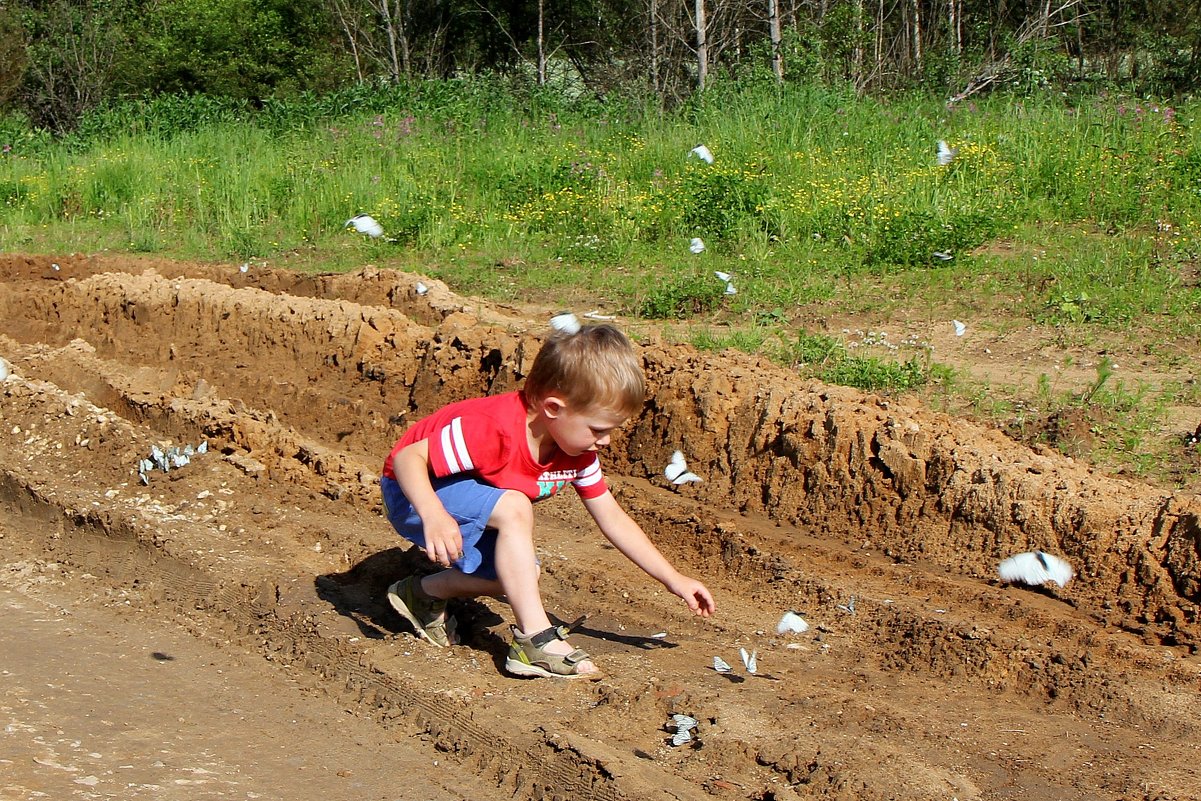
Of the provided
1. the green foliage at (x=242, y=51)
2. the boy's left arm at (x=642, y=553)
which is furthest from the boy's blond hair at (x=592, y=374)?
the green foliage at (x=242, y=51)

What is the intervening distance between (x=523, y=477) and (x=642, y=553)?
17.3 inches

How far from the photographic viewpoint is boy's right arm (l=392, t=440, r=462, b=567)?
3273mm

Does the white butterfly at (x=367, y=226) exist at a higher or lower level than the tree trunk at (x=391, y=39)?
lower

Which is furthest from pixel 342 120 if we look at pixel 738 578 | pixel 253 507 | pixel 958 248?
pixel 738 578

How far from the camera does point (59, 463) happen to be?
5.66 m

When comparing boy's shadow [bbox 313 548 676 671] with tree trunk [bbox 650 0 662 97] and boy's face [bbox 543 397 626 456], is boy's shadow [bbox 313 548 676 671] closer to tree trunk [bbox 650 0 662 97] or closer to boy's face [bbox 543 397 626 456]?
boy's face [bbox 543 397 626 456]

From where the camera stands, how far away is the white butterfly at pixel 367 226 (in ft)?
32.2

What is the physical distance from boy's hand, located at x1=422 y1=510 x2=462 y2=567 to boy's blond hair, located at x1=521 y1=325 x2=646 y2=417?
0.46 m

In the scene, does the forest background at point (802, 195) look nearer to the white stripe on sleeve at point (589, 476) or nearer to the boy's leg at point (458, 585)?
the white stripe on sleeve at point (589, 476)

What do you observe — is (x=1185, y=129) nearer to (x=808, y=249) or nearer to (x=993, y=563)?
(x=808, y=249)

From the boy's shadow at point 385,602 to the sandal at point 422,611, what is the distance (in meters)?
0.10

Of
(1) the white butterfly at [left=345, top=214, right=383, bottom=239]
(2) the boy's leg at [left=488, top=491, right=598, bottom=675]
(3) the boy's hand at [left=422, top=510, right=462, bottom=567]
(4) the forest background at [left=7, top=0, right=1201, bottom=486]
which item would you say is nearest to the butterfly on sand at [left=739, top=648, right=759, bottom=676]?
(2) the boy's leg at [left=488, top=491, right=598, bottom=675]

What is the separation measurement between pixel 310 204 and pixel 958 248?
5902 millimetres

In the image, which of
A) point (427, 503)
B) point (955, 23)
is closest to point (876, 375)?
point (427, 503)
